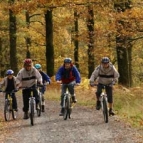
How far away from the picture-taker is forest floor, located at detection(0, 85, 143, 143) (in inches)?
437

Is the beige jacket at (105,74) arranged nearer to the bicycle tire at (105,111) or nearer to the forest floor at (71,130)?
the bicycle tire at (105,111)

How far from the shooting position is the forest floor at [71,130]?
11102mm

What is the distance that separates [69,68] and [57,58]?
29.4m

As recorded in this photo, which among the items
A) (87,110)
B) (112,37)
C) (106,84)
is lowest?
(87,110)

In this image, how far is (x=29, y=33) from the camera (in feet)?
121

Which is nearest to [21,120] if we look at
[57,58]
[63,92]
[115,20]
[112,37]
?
[63,92]

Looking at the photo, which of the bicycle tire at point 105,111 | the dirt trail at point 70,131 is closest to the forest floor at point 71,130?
the dirt trail at point 70,131

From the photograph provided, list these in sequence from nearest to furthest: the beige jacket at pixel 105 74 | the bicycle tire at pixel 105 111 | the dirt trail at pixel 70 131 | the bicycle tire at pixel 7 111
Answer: the dirt trail at pixel 70 131
the bicycle tire at pixel 105 111
the beige jacket at pixel 105 74
the bicycle tire at pixel 7 111

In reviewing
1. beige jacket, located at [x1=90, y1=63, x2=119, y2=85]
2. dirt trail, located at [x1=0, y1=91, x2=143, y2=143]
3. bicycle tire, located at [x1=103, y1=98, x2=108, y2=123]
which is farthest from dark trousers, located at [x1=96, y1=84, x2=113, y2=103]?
bicycle tire, located at [x1=103, y1=98, x2=108, y2=123]

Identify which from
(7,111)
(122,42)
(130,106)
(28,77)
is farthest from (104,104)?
(122,42)

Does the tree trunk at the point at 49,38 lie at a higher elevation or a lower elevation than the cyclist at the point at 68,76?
higher

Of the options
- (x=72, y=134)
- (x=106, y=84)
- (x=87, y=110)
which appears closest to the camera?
(x=72, y=134)

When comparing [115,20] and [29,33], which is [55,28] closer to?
[29,33]

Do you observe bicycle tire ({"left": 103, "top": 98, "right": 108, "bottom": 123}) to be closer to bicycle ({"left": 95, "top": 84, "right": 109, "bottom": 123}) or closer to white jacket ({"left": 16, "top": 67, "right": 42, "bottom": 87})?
bicycle ({"left": 95, "top": 84, "right": 109, "bottom": 123})
